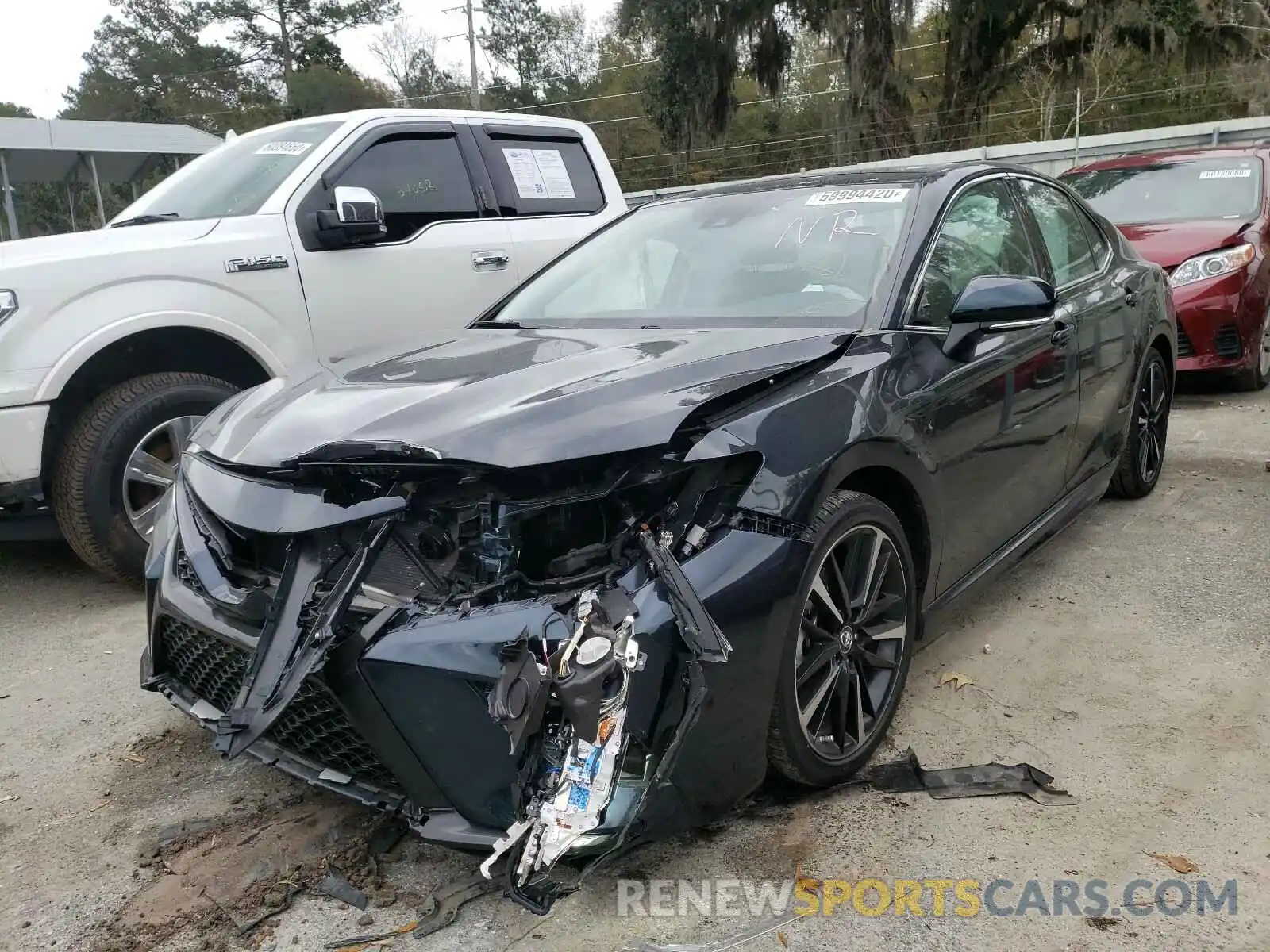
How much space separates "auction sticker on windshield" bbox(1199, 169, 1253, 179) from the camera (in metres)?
7.15

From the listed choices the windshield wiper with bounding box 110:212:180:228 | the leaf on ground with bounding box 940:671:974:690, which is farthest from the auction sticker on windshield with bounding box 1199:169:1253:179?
the windshield wiper with bounding box 110:212:180:228

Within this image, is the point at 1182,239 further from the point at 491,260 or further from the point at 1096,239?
the point at 491,260

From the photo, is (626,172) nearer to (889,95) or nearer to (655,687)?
(889,95)

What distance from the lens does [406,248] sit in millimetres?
4809

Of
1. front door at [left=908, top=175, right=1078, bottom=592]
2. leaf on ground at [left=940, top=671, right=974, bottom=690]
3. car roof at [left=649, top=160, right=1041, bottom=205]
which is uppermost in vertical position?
car roof at [left=649, top=160, right=1041, bottom=205]

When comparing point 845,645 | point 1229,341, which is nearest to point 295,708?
point 845,645

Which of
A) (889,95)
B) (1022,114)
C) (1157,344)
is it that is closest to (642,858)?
(1157,344)

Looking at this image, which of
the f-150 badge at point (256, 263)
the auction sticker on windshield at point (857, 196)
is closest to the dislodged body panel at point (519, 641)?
the auction sticker on windshield at point (857, 196)

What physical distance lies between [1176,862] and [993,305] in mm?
1438

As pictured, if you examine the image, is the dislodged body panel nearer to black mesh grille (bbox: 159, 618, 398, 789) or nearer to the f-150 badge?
black mesh grille (bbox: 159, 618, 398, 789)

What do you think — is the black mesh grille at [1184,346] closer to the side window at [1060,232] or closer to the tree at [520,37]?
the side window at [1060,232]

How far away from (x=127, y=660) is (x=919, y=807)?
9.18ft

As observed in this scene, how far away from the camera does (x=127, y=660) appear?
11.6ft

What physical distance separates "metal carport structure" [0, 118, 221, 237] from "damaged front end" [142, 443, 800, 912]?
46.6 ft
